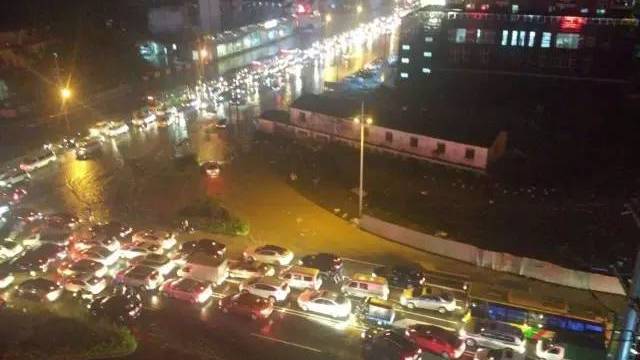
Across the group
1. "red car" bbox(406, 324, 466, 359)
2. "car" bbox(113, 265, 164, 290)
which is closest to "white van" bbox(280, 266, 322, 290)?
"red car" bbox(406, 324, 466, 359)

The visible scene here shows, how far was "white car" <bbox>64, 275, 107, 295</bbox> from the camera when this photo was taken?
83.6ft

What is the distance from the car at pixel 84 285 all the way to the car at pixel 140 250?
291 centimetres

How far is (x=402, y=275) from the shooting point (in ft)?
84.2

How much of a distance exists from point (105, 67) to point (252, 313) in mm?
55650

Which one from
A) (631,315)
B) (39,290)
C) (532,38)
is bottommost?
(39,290)

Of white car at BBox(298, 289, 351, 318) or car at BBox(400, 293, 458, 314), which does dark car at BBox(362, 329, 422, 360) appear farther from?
car at BBox(400, 293, 458, 314)

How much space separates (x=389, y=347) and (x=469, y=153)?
70.9ft

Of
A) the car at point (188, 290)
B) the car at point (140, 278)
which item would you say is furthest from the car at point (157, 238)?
the car at point (188, 290)

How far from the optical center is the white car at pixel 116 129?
48.7 meters

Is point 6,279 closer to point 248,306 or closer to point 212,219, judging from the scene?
point 212,219

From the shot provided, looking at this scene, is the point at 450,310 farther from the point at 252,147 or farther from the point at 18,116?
the point at 18,116

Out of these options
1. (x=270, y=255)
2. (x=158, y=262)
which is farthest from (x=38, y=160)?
(x=270, y=255)

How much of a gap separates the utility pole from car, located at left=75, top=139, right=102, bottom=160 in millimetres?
40753

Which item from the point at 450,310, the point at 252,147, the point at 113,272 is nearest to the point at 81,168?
the point at 252,147
